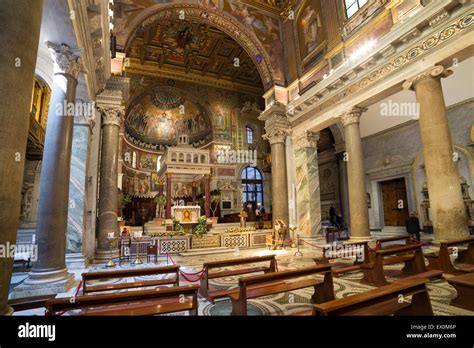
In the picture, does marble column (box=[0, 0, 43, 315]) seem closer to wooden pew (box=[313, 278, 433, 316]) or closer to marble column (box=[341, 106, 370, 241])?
wooden pew (box=[313, 278, 433, 316])

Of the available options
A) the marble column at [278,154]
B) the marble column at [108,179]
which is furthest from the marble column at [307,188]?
the marble column at [108,179]

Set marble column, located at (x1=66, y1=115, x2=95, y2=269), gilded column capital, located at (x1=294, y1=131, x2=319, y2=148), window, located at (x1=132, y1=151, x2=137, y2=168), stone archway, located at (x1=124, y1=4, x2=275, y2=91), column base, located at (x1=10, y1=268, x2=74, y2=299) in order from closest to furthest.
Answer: column base, located at (x1=10, y1=268, x2=74, y2=299) → marble column, located at (x1=66, y1=115, x2=95, y2=269) → stone archway, located at (x1=124, y1=4, x2=275, y2=91) → gilded column capital, located at (x1=294, y1=131, x2=319, y2=148) → window, located at (x1=132, y1=151, x2=137, y2=168)

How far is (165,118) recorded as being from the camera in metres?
21.8

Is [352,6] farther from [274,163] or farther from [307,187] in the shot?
[307,187]

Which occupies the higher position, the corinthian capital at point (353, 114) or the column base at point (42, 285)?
the corinthian capital at point (353, 114)

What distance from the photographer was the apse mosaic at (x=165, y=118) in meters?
20.7

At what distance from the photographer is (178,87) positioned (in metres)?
20.9

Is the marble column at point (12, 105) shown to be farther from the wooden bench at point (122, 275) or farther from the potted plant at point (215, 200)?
the potted plant at point (215, 200)

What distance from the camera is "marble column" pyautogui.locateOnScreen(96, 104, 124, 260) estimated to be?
8.41 metres

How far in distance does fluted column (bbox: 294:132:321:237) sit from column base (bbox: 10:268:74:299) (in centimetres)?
915

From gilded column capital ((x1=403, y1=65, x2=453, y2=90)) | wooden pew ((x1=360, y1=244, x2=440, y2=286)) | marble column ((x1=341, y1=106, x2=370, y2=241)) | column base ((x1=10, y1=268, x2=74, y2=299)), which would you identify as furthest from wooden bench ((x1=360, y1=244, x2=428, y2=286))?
column base ((x1=10, y1=268, x2=74, y2=299))

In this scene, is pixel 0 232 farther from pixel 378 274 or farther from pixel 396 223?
pixel 396 223

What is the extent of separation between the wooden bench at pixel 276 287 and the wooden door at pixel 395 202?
1163 cm
